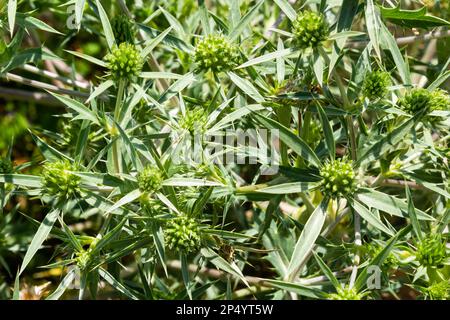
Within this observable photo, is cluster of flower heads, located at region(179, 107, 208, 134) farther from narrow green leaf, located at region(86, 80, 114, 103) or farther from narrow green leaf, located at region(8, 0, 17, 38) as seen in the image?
narrow green leaf, located at region(8, 0, 17, 38)

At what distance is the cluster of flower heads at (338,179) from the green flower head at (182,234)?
0.31 metres

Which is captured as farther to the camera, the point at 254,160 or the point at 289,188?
the point at 254,160

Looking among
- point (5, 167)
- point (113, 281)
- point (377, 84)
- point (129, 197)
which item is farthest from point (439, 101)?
point (5, 167)

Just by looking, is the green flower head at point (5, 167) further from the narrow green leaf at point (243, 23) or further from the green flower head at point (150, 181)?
the narrow green leaf at point (243, 23)

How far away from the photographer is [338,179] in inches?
52.5

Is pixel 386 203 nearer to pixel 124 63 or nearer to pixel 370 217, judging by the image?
pixel 370 217

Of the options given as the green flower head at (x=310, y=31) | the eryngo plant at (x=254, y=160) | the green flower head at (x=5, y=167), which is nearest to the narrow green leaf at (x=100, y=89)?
the eryngo plant at (x=254, y=160)

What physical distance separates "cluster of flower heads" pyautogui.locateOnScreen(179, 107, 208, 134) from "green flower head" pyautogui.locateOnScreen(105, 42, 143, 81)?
0.17 meters

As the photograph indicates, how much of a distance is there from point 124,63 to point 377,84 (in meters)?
Result: 0.62

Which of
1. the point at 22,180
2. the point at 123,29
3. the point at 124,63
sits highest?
the point at 123,29

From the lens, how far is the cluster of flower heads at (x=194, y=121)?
4.61ft
